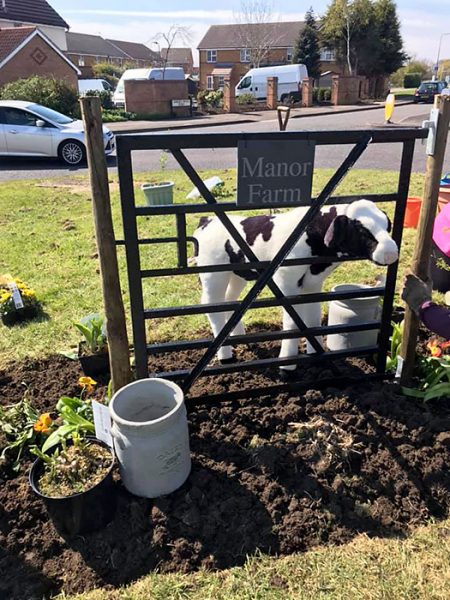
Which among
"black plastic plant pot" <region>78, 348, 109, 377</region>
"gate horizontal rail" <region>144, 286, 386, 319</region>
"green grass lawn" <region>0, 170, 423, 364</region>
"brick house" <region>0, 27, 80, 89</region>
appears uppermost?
"brick house" <region>0, 27, 80, 89</region>

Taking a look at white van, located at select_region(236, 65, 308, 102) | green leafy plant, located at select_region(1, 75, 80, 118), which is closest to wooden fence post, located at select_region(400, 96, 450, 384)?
green leafy plant, located at select_region(1, 75, 80, 118)

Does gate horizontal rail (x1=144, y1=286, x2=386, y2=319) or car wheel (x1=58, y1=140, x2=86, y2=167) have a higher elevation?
gate horizontal rail (x1=144, y1=286, x2=386, y2=319)

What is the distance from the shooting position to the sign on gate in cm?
273

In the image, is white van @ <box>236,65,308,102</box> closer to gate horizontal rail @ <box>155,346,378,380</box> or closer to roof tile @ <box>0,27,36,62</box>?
roof tile @ <box>0,27,36,62</box>

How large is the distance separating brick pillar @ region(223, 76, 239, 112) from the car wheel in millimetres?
17787

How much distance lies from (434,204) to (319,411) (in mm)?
1500

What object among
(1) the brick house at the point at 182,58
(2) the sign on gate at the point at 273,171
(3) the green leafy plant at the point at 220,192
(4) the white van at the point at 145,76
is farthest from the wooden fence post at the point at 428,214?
(1) the brick house at the point at 182,58

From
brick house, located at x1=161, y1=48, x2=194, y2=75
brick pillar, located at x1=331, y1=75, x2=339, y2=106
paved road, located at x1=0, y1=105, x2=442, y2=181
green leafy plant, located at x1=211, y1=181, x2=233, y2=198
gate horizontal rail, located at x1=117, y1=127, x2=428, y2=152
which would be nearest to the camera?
gate horizontal rail, located at x1=117, y1=127, x2=428, y2=152

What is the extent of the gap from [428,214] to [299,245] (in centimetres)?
83

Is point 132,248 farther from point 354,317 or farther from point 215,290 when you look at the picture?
point 354,317

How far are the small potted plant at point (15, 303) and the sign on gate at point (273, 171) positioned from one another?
106 inches

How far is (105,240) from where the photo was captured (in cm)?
268

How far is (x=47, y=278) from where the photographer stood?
5.71 m

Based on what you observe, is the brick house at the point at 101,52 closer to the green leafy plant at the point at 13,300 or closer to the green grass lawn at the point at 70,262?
the green grass lawn at the point at 70,262
